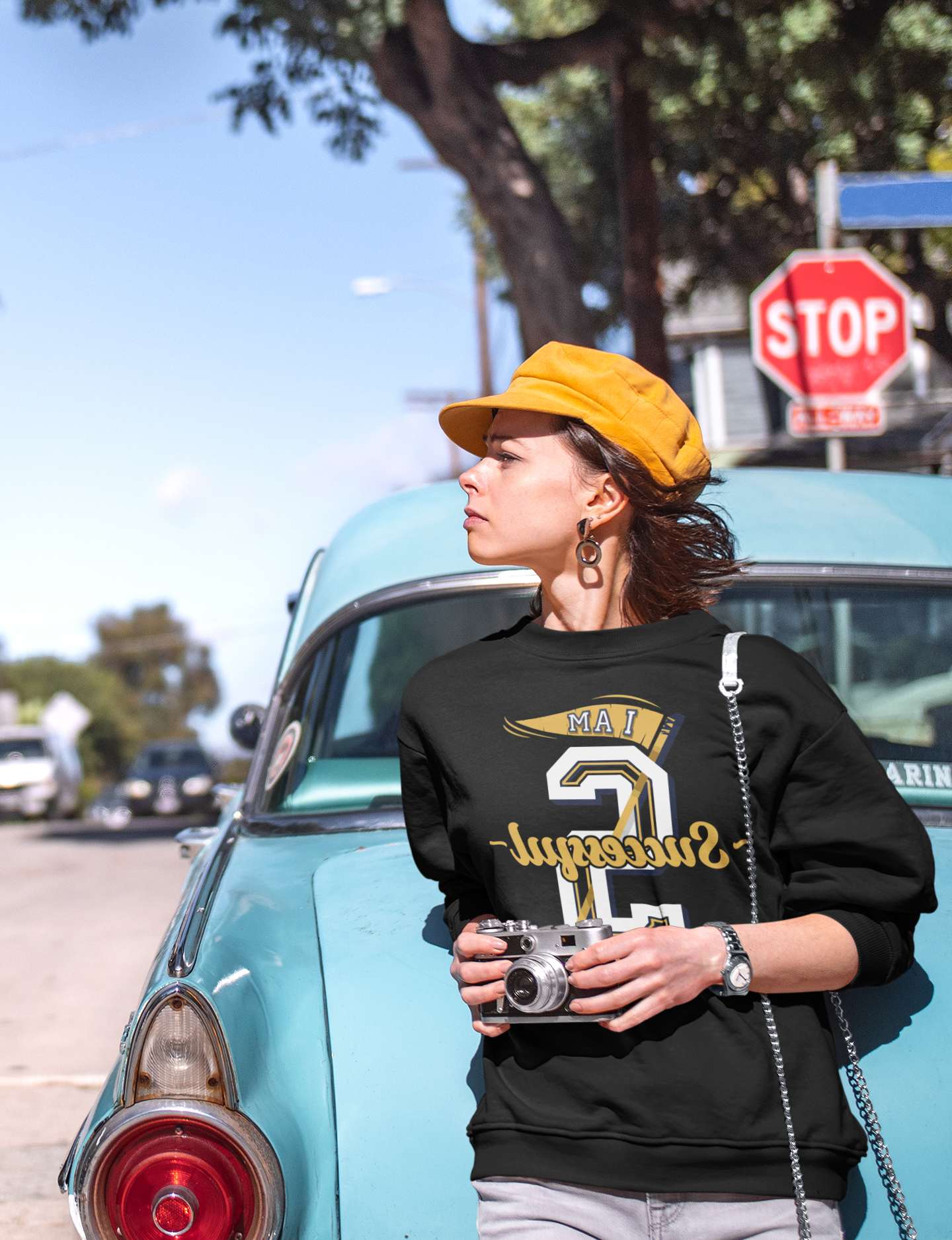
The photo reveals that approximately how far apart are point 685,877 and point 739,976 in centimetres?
14

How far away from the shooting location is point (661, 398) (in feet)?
6.25

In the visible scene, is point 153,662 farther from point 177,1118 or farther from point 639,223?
point 177,1118

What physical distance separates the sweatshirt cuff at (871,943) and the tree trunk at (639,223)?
11122 mm

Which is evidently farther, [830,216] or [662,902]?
[830,216]

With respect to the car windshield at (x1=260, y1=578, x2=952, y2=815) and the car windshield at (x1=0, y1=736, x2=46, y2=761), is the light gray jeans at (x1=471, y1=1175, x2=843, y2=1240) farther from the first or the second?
the car windshield at (x1=0, y1=736, x2=46, y2=761)

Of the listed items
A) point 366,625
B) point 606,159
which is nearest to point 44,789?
point 606,159

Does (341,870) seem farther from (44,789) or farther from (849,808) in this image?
(44,789)

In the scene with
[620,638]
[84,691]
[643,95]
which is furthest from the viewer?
[84,691]

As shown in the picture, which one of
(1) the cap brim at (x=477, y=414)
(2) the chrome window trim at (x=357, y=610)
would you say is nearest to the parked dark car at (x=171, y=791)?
(2) the chrome window trim at (x=357, y=610)

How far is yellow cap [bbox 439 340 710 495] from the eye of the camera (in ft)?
6.12

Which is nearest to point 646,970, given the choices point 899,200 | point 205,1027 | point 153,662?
point 205,1027

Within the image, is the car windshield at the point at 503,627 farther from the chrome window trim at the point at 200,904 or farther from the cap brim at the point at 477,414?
the cap brim at the point at 477,414

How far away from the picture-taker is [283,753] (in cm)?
318

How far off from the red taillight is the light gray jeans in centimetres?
40
